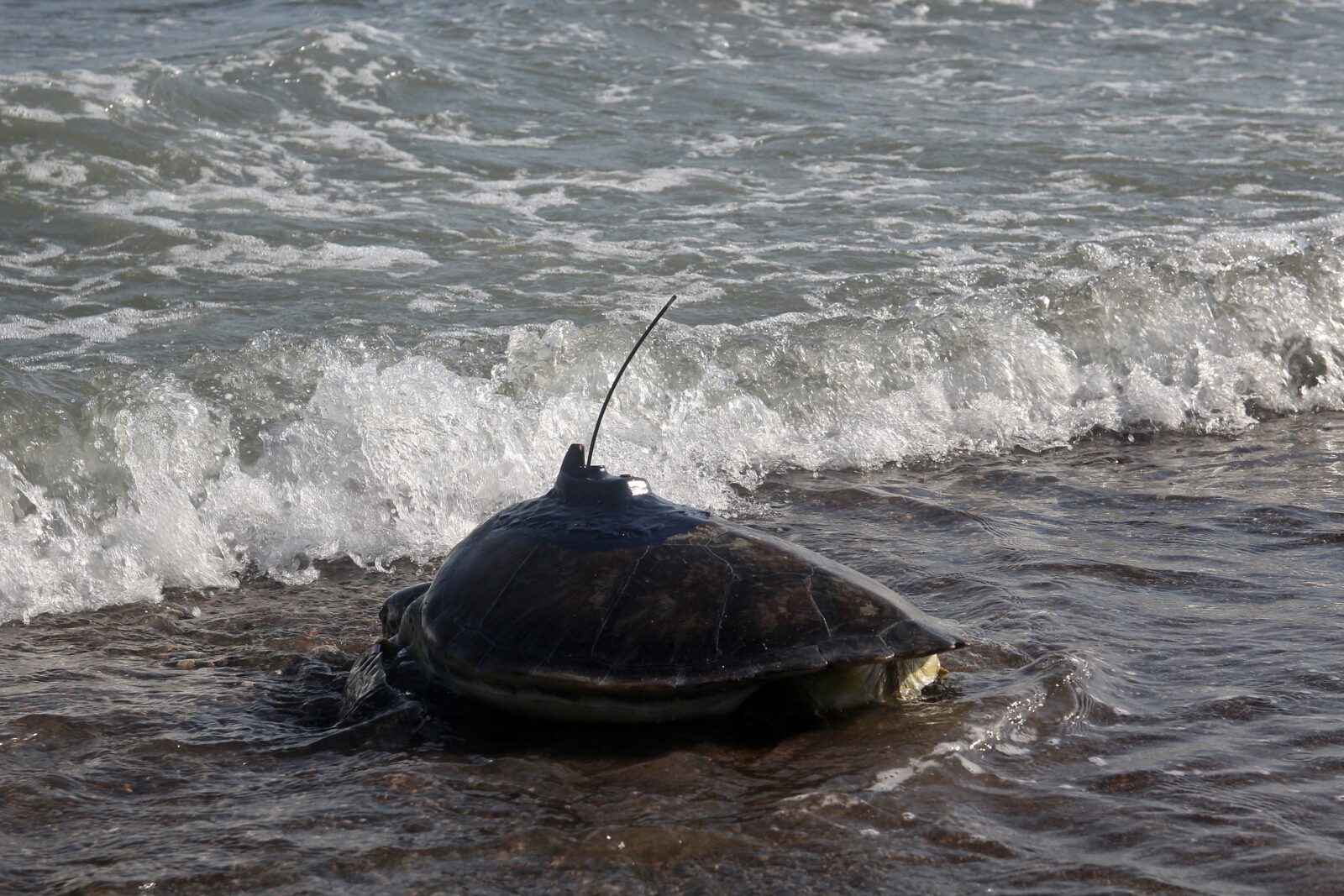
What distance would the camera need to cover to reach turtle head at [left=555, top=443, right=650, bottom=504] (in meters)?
3.46

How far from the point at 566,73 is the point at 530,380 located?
7.11 meters

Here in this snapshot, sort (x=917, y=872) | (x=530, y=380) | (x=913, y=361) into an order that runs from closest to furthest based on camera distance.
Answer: (x=917, y=872) < (x=530, y=380) < (x=913, y=361)

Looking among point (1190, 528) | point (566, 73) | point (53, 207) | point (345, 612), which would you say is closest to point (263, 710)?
point (345, 612)

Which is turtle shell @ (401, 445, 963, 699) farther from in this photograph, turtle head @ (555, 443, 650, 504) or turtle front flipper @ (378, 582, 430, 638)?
turtle front flipper @ (378, 582, 430, 638)

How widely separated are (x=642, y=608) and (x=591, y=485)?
45 cm

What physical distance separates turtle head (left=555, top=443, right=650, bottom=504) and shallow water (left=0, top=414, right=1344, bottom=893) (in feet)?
1.95

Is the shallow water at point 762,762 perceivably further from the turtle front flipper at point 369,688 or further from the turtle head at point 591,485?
the turtle head at point 591,485

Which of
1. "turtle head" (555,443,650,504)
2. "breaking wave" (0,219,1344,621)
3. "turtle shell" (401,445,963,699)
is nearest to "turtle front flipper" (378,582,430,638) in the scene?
"turtle shell" (401,445,963,699)

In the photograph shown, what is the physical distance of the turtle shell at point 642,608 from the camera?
10.0ft

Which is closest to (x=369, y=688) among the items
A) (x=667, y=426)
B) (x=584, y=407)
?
(x=584, y=407)

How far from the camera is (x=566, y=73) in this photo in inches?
488

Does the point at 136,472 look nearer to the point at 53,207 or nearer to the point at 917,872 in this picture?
the point at 917,872

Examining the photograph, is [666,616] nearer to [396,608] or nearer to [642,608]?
[642,608]

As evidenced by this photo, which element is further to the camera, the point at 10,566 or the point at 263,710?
the point at 10,566
